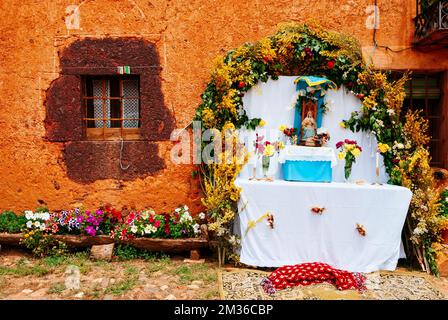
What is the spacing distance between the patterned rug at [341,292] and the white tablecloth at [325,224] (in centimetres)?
21

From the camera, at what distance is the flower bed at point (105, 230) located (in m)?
5.00

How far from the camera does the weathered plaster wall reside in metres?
5.43

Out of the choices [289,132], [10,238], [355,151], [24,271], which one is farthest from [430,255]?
[10,238]

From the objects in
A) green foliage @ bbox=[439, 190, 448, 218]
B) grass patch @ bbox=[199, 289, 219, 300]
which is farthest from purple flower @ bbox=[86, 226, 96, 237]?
green foliage @ bbox=[439, 190, 448, 218]

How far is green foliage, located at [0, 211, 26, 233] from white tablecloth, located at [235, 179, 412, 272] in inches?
122

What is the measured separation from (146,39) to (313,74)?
2.43m

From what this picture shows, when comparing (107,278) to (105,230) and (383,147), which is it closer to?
(105,230)

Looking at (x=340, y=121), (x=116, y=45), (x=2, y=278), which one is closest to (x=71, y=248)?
(x=2, y=278)

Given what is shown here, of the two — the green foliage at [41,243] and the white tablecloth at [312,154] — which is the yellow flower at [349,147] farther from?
the green foliage at [41,243]

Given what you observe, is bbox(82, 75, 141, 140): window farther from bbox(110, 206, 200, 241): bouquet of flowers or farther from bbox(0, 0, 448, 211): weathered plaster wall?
bbox(110, 206, 200, 241): bouquet of flowers

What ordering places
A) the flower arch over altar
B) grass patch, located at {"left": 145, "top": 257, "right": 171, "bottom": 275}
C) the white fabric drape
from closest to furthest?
grass patch, located at {"left": 145, "top": 257, "right": 171, "bottom": 275}
the flower arch over altar
the white fabric drape

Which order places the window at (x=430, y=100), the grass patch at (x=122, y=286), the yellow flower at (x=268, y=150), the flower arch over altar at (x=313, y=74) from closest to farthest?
the grass patch at (x=122, y=286)
the flower arch over altar at (x=313, y=74)
the yellow flower at (x=268, y=150)
the window at (x=430, y=100)

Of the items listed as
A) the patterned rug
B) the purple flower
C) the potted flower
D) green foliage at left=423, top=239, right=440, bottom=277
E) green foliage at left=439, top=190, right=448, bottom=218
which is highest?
the potted flower

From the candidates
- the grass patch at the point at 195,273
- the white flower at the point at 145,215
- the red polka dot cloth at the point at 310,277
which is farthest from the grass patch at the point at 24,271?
the red polka dot cloth at the point at 310,277
